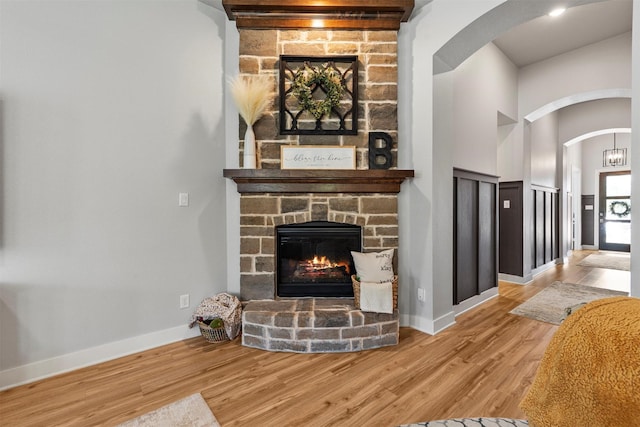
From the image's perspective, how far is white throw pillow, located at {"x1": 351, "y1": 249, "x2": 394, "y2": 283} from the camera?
7.84 feet

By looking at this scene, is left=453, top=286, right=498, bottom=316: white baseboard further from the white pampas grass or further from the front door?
the front door

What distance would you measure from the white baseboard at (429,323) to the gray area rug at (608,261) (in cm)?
471

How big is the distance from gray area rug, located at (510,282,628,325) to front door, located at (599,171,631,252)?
4.87 metres

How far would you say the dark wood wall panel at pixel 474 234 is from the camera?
3.05 metres

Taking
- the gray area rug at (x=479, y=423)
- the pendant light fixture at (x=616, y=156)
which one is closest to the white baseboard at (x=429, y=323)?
the gray area rug at (x=479, y=423)

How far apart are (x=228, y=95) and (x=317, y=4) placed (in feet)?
3.55

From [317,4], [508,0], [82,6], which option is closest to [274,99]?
[317,4]

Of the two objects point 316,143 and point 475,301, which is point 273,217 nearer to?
point 316,143

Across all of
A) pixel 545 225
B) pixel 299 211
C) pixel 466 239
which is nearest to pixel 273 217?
pixel 299 211

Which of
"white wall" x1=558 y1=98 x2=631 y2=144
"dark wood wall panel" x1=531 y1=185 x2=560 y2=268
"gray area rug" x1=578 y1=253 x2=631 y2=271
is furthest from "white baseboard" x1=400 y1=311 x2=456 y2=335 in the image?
"white wall" x1=558 y1=98 x2=631 y2=144

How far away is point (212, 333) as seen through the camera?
7.75 ft

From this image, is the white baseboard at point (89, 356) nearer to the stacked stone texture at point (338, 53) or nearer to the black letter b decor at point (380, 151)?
the stacked stone texture at point (338, 53)

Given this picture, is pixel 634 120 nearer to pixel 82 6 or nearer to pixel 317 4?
pixel 317 4

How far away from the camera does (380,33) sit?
8.55 ft
